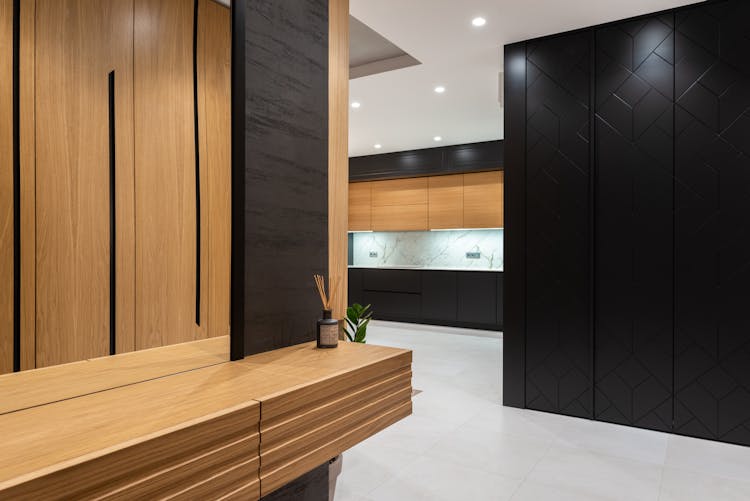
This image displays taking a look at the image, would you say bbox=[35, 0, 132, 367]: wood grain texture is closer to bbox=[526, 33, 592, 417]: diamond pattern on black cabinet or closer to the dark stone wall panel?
the dark stone wall panel

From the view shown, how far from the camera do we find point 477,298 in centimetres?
647

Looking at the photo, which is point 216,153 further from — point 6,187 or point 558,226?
point 558,226

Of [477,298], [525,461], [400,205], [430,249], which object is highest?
[400,205]

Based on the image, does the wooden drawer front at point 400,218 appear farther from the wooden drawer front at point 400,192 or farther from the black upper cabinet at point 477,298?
the black upper cabinet at point 477,298

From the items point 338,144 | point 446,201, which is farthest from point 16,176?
point 446,201

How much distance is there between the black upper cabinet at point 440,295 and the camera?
6668 mm

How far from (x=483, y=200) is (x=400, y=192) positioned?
133 cm

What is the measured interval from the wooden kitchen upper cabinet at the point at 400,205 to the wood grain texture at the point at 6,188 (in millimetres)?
6432

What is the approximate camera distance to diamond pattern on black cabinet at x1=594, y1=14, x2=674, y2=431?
291cm

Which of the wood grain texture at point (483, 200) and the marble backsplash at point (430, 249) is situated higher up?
the wood grain texture at point (483, 200)

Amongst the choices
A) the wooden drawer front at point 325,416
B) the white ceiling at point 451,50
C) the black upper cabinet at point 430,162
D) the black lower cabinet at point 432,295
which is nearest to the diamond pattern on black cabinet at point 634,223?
the white ceiling at point 451,50

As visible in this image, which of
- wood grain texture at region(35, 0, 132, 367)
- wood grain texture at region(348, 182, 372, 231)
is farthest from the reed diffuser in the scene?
wood grain texture at region(348, 182, 372, 231)

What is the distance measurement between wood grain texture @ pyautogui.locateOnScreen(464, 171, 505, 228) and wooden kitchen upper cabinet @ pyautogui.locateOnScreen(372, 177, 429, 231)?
0.64 meters

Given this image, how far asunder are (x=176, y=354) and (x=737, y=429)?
10.1 feet
